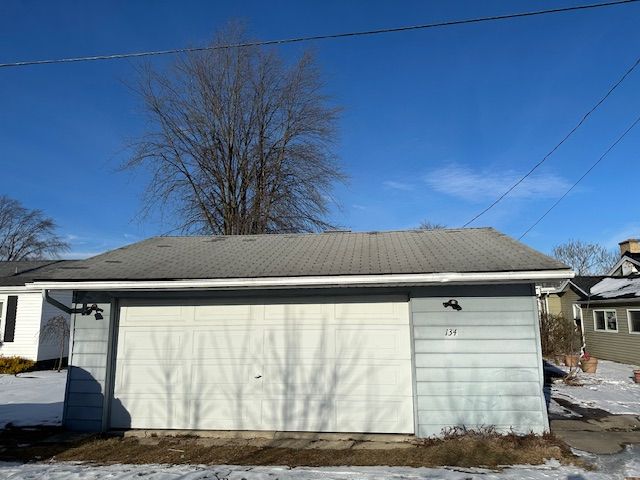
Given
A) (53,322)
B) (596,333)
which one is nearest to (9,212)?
(53,322)

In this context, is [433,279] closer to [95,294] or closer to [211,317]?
[211,317]

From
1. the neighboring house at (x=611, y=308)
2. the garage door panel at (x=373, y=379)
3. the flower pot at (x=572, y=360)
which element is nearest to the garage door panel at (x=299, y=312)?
the garage door panel at (x=373, y=379)

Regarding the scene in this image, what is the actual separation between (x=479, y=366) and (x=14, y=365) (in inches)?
598

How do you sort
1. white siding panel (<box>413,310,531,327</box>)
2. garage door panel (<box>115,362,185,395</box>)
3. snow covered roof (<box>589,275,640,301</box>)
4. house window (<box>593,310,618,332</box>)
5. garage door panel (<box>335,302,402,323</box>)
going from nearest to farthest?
white siding panel (<box>413,310,531,327</box>) → garage door panel (<box>335,302,402,323</box>) → garage door panel (<box>115,362,185,395</box>) → snow covered roof (<box>589,275,640,301</box>) → house window (<box>593,310,618,332</box>)

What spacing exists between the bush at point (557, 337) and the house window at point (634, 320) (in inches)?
76.5

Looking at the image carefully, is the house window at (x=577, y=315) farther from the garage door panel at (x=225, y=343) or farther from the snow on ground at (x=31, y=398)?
the snow on ground at (x=31, y=398)

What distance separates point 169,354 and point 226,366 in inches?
41.1

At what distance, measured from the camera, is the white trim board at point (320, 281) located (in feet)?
21.9

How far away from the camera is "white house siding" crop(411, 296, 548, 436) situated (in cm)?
696

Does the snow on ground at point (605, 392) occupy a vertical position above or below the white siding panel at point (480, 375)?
below

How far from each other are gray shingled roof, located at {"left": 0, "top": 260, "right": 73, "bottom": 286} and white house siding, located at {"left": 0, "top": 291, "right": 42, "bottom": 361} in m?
0.46

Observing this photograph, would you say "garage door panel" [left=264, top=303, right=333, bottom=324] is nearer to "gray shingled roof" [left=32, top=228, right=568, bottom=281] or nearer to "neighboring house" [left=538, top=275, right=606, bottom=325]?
"gray shingled roof" [left=32, top=228, right=568, bottom=281]

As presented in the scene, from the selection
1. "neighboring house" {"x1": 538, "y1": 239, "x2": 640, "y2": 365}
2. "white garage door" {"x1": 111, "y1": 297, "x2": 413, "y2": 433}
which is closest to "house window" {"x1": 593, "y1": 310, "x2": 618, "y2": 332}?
"neighboring house" {"x1": 538, "y1": 239, "x2": 640, "y2": 365}

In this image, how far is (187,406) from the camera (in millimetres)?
7758
